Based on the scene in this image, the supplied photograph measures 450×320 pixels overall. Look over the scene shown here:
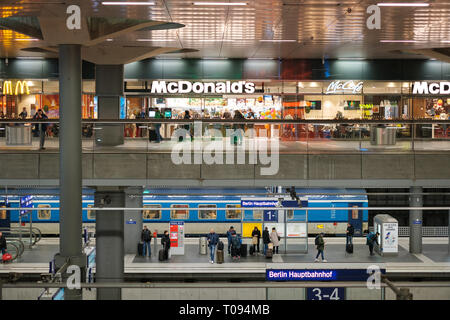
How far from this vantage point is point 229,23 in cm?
1361

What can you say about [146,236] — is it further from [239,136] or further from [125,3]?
[125,3]

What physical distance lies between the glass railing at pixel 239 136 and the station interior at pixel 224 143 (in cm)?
4

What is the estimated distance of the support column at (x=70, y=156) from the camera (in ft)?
35.4

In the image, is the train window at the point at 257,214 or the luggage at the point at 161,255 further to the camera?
the train window at the point at 257,214

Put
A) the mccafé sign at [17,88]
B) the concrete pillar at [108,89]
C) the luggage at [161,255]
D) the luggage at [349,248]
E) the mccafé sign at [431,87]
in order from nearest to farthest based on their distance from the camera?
the concrete pillar at [108,89] < the luggage at [161,255] < the luggage at [349,248] < the mccafé sign at [17,88] < the mccafé sign at [431,87]

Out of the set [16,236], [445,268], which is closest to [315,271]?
[445,268]

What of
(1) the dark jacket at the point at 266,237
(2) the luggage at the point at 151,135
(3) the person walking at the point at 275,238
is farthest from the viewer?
(3) the person walking at the point at 275,238

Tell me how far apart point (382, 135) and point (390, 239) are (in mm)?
9624

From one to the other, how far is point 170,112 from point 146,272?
7.55 m

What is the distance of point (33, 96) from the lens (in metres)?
25.1

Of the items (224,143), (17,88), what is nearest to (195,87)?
(17,88)

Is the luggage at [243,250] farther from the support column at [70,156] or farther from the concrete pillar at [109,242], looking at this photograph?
the support column at [70,156]

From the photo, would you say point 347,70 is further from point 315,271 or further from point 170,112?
point 315,271

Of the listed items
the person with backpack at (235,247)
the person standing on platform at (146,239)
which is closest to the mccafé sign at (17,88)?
the person standing on platform at (146,239)
